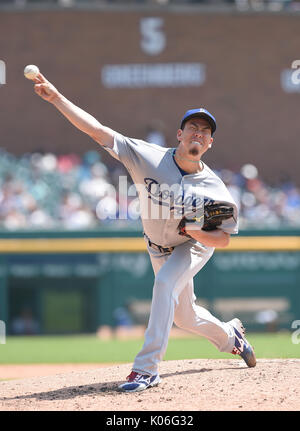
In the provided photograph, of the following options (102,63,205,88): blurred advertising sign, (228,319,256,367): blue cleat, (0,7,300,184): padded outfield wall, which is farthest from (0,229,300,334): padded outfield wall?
(228,319,256,367): blue cleat

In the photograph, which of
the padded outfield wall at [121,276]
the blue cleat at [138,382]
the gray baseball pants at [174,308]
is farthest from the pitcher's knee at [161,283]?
the padded outfield wall at [121,276]

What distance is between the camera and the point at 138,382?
4336 mm

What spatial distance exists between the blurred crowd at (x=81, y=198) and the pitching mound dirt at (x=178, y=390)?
20.9 ft

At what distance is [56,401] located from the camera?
4238 millimetres

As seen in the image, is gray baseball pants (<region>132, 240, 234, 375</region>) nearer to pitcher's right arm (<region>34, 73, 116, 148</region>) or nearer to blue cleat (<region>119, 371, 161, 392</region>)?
blue cleat (<region>119, 371, 161, 392</region>)

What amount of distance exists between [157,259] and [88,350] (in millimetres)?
4158

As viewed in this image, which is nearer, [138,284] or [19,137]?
[138,284]

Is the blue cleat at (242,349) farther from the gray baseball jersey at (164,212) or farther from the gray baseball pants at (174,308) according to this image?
the gray baseball jersey at (164,212)

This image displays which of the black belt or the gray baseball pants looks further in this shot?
the black belt

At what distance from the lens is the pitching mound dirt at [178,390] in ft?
13.2

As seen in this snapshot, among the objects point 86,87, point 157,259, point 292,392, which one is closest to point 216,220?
point 157,259

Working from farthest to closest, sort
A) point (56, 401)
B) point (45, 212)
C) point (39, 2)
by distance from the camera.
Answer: point (39, 2), point (45, 212), point (56, 401)

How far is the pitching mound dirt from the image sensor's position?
4.02 meters

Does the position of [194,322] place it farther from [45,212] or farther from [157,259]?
[45,212]
